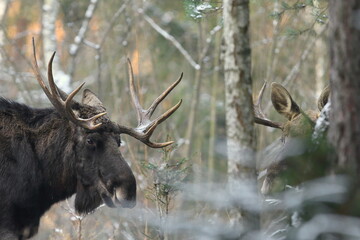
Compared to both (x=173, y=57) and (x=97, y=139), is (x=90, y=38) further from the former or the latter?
(x=97, y=139)

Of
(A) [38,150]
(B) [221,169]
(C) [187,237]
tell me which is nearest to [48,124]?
(A) [38,150]

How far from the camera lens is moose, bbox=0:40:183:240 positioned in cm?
792

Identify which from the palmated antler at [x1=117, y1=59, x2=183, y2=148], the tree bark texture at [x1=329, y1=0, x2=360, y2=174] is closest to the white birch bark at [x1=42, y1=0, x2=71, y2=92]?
the palmated antler at [x1=117, y1=59, x2=183, y2=148]

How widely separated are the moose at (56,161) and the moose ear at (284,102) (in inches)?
42.4

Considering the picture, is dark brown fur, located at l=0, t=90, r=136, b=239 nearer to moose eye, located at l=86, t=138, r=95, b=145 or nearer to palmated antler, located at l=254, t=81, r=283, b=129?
moose eye, located at l=86, t=138, r=95, b=145

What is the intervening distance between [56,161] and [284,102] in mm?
2575

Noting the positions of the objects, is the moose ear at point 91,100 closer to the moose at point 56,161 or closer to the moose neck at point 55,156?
the moose at point 56,161

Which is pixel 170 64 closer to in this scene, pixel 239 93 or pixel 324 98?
pixel 324 98

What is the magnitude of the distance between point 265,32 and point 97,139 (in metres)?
11.0

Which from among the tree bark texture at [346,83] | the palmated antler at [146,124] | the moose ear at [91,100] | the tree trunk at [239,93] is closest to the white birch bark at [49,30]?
the moose ear at [91,100]

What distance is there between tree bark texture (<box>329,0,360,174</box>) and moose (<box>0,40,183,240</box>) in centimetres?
323

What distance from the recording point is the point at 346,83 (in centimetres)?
482

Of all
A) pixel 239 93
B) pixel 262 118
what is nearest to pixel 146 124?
pixel 262 118

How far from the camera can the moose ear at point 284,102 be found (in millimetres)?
8094
